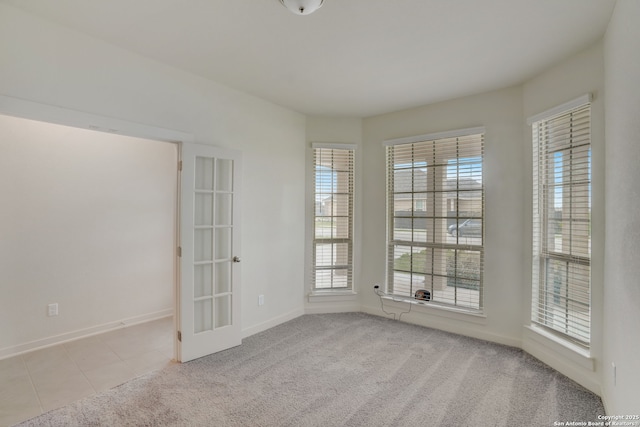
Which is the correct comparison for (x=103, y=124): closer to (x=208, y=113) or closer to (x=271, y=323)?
(x=208, y=113)

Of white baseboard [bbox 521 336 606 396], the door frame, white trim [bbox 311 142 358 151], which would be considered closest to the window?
white trim [bbox 311 142 358 151]

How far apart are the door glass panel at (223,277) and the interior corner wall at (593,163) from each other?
314 centimetres

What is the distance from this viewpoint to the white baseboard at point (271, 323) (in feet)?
11.7

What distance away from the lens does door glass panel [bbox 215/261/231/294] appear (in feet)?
10.6

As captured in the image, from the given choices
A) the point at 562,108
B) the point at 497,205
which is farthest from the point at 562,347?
the point at 562,108

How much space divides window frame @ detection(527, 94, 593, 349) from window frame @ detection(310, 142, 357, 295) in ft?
7.03

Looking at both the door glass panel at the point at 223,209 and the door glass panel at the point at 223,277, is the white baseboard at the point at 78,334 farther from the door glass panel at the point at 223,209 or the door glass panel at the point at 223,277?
the door glass panel at the point at 223,209

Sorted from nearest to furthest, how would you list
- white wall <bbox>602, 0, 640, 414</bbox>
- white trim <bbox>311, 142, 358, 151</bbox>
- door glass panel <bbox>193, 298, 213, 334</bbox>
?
white wall <bbox>602, 0, 640, 414</bbox> → door glass panel <bbox>193, 298, 213, 334</bbox> → white trim <bbox>311, 142, 358, 151</bbox>

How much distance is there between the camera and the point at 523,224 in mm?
3211

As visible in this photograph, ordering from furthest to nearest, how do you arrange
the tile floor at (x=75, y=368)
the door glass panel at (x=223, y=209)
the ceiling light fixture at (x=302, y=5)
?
1. the door glass panel at (x=223, y=209)
2. the tile floor at (x=75, y=368)
3. the ceiling light fixture at (x=302, y=5)

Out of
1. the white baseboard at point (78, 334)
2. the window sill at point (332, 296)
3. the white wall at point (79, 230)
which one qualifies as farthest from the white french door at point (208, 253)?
the white baseboard at point (78, 334)

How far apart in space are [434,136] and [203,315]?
10.8 ft

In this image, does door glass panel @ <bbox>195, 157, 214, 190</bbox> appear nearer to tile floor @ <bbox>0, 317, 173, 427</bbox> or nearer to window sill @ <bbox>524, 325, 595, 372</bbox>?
tile floor @ <bbox>0, 317, 173, 427</bbox>

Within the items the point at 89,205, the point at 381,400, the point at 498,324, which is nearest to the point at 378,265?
the point at 498,324
